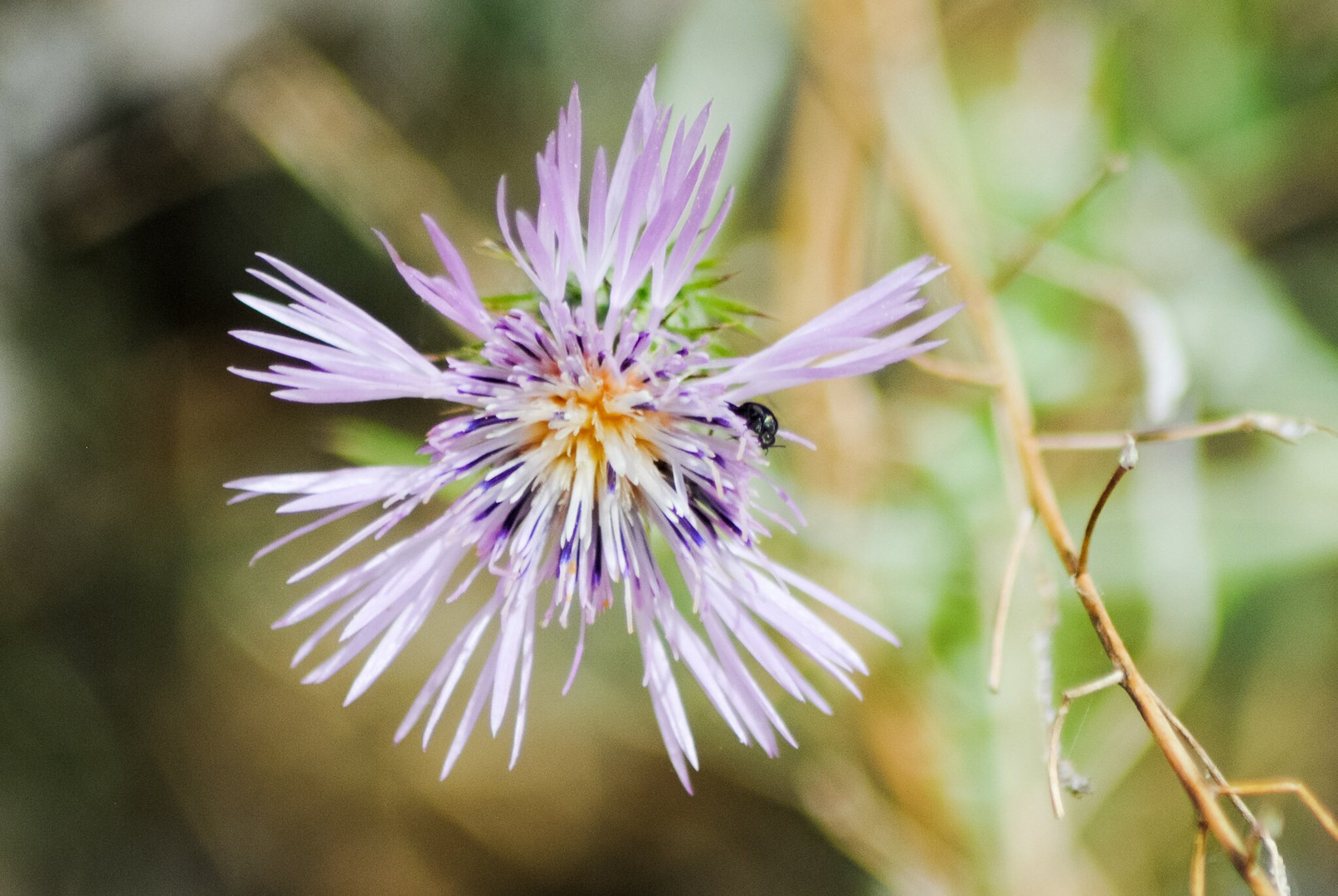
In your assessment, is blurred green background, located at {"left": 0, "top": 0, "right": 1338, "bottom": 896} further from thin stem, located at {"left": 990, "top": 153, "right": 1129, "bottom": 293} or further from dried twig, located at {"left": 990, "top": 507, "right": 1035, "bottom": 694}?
dried twig, located at {"left": 990, "top": 507, "right": 1035, "bottom": 694}

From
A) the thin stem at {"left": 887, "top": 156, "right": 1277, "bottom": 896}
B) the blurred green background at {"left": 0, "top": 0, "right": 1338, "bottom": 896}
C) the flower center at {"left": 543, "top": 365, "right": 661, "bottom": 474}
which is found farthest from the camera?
the blurred green background at {"left": 0, "top": 0, "right": 1338, "bottom": 896}

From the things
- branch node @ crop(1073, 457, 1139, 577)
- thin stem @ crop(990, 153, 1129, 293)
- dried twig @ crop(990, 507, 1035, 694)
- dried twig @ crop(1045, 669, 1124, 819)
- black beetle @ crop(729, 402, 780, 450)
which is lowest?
dried twig @ crop(1045, 669, 1124, 819)

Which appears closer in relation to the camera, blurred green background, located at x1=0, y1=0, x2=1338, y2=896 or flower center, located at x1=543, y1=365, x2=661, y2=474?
flower center, located at x1=543, y1=365, x2=661, y2=474

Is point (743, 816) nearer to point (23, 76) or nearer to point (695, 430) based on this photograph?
point (695, 430)

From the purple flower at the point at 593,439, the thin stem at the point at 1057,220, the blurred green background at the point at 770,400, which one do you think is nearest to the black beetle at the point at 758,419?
the purple flower at the point at 593,439

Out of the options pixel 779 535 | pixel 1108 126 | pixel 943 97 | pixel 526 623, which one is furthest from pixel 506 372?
pixel 1108 126

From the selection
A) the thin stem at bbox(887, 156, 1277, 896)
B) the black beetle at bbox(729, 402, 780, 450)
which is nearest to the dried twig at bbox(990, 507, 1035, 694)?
the thin stem at bbox(887, 156, 1277, 896)
